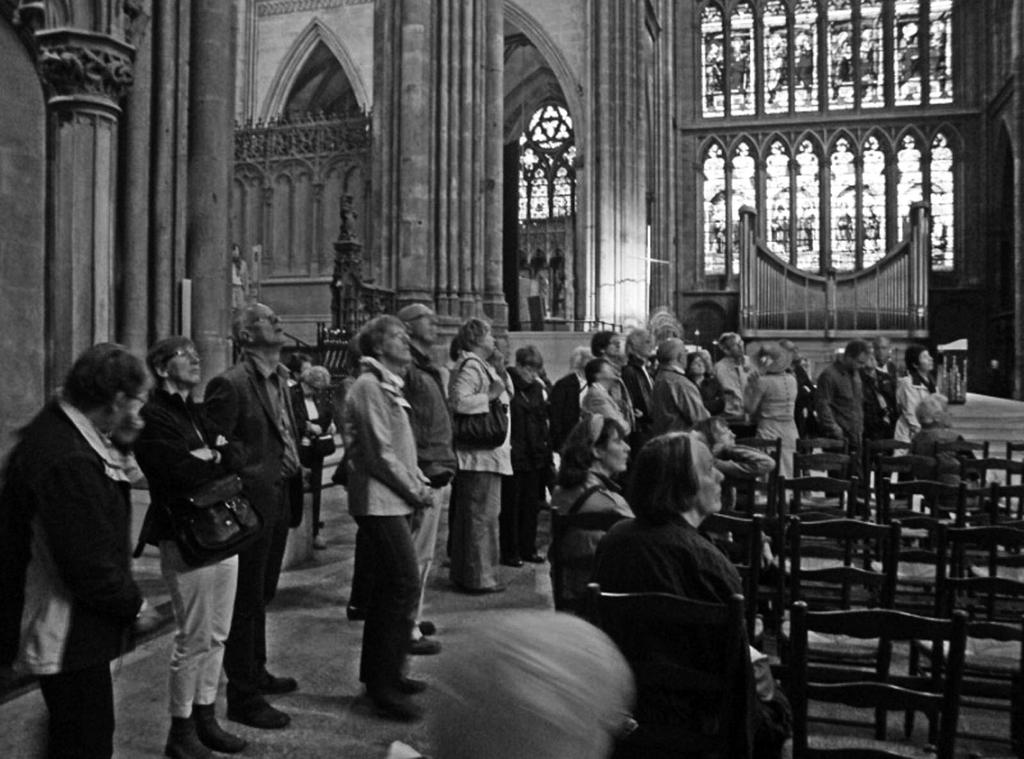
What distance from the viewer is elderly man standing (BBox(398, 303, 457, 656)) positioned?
4363 mm

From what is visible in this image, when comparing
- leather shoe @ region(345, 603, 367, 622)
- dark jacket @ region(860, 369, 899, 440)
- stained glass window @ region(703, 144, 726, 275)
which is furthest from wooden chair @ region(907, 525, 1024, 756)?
stained glass window @ region(703, 144, 726, 275)

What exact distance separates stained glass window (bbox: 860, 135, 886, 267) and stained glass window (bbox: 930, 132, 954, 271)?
55.7 inches

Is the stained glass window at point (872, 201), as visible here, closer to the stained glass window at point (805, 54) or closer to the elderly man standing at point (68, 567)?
the stained glass window at point (805, 54)

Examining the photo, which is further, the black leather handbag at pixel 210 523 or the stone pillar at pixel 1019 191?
the stone pillar at pixel 1019 191

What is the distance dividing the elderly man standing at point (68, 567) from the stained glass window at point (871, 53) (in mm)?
29685

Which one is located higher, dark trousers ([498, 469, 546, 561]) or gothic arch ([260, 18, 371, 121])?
gothic arch ([260, 18, 371, 121])

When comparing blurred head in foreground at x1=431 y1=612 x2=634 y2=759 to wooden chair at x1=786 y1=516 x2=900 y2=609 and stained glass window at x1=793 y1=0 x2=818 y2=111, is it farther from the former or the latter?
stained glass window at x1=793 y1=0 x2=818 y2=111

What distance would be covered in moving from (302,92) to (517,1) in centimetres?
694

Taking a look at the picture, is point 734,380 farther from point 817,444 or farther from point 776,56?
point 776,56

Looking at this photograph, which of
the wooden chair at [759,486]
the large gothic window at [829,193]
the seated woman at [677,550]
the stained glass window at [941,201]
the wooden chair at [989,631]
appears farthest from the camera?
the large gothic window at [829,193]

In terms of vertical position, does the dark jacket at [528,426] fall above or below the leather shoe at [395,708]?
above

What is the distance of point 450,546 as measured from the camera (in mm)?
5805

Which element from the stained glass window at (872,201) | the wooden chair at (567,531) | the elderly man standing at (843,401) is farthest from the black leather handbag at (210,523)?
the stained glass window at (872,201)

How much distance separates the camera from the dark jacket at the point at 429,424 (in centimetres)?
444
